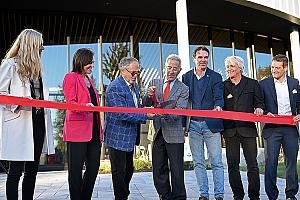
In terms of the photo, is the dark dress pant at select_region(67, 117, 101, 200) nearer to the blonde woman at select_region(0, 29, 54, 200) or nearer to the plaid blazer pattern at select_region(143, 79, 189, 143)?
the blonde woman at select_region(0, 29, 54, 200)

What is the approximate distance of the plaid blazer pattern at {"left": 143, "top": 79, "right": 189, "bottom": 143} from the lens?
15.1ft

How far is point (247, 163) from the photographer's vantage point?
4.88m

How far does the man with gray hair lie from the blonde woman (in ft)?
2.60

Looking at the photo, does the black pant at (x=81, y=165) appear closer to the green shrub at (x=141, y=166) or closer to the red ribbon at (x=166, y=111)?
the red ribbon at (x=166, y=111)

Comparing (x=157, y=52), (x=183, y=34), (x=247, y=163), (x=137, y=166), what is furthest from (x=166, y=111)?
(x=157, y=52)

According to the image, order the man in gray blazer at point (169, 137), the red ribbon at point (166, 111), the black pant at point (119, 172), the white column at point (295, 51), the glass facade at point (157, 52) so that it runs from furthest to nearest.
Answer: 1. the white column at point (295, 51)
2. the glass facade at point (157, 52)
3. the man in gray blazer at point (169, 137)
4. the black pant at point (119, 172)
5. the red ribbon at point (166, 111)

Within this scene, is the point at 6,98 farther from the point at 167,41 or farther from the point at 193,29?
the point at 193,29

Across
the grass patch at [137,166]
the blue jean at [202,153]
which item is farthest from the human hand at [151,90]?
the grass patch at [137,166]

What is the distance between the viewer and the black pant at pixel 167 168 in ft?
14.9

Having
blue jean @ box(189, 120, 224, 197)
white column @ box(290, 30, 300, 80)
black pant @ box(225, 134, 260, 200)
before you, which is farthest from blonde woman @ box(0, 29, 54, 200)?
white column @ box(290, 30, 300, 80)

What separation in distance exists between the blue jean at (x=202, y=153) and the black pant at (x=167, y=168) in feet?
1.28

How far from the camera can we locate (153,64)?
44.2 ft

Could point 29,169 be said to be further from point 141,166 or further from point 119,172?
point 141,166

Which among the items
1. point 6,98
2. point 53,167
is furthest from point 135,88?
point 53,167
